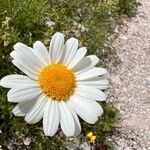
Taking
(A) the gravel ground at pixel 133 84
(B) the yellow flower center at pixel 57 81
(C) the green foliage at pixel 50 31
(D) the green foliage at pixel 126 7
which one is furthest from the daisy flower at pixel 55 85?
(D) the green foliage at pixel 126 7

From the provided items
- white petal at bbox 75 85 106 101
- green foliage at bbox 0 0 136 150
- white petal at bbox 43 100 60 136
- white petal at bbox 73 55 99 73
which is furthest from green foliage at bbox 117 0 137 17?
white petal at bbox 43 100 60 136

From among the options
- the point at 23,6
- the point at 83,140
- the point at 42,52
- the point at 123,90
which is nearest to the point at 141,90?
the point at 123,90

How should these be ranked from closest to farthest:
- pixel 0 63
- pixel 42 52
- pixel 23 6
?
pixel 42 52, pixel 0 63, pixel 23 6

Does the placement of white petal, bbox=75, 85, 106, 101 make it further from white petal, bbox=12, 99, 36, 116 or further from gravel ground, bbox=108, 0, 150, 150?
gravel ground, bbox=108, 0, 150, 150

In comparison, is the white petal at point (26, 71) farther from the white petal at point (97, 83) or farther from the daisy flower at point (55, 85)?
the white petal at point (97, 83)

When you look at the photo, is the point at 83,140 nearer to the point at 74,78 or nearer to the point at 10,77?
the point at 74,78

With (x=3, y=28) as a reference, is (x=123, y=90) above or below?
below
